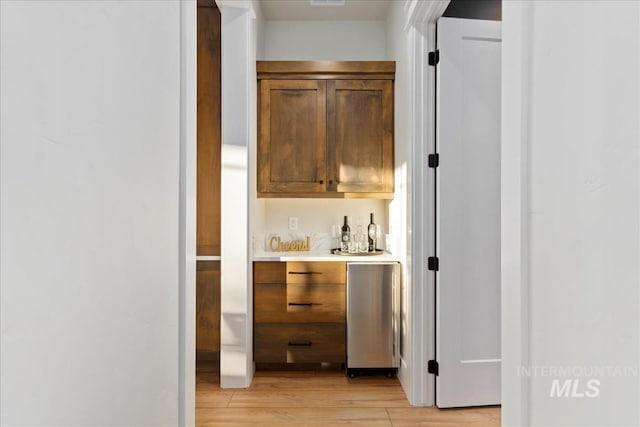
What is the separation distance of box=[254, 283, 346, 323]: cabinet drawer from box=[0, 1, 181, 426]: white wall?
184 centimetres

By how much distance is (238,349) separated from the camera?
3.00 meters

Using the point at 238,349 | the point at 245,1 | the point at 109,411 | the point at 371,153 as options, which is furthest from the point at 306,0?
the point at 109,411

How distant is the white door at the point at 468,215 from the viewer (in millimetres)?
2623

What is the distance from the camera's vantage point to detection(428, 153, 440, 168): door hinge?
2662mm

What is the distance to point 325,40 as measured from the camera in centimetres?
387

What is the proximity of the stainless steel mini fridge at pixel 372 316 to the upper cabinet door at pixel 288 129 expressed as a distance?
33.0 inches

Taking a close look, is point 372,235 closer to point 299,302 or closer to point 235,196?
→ point 299,302

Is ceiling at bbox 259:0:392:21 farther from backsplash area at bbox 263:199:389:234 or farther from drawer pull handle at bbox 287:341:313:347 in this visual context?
drawer pull handle at bbox 287:341:313:347

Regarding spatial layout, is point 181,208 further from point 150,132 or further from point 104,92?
point 104,92

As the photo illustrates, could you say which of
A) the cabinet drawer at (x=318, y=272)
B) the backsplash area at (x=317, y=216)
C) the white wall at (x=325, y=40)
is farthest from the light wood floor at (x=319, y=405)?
the white wall at (x=325, y=40)

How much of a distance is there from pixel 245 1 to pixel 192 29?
5.50 feet

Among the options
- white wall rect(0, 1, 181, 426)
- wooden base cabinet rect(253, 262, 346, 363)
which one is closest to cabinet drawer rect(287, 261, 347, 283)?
wooden base cabinet rect(253, 262, 346, 363)
